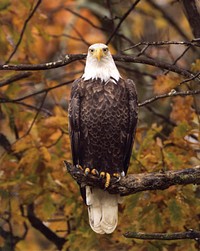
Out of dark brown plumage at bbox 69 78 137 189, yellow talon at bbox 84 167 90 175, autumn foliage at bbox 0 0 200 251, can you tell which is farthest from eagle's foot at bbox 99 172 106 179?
autumn foliage at bbox 0 0 200 251

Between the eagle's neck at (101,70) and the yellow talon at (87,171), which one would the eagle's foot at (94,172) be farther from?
the eagle's neck at (101,70)

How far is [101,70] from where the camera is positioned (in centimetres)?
678

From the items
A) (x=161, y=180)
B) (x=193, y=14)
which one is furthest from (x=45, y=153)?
(x=161, y=180)

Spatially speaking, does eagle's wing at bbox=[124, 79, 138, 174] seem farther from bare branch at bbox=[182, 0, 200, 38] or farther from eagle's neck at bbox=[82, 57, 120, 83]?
bare branch at bbox=[182, 0, 200, 38]

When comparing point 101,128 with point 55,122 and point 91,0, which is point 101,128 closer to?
point 55,122

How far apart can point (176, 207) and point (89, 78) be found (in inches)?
49.5

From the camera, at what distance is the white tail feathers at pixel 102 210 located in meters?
6.73

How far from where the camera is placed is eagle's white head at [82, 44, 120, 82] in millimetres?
6746

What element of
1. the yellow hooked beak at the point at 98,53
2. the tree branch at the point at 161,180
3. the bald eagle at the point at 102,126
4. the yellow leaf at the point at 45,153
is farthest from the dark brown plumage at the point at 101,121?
the tree branch at the point at 161,180

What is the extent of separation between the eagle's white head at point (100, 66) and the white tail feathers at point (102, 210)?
91 cm

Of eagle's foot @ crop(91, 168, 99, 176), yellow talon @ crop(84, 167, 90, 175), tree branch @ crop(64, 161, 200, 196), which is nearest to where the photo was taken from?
tree branch @ crop(64, 161, 200, 196)

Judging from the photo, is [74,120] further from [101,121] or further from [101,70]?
[101,70]

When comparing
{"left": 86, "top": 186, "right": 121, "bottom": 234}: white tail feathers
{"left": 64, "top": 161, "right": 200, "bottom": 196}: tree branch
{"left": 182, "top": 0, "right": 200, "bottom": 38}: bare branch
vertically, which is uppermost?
{"left": 182, "top": 0, "right": 200, "bottom": 38}: bare branch

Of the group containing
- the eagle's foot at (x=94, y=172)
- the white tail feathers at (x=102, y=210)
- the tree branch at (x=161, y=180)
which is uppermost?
the eagle's foot at (x=94, y=172)
